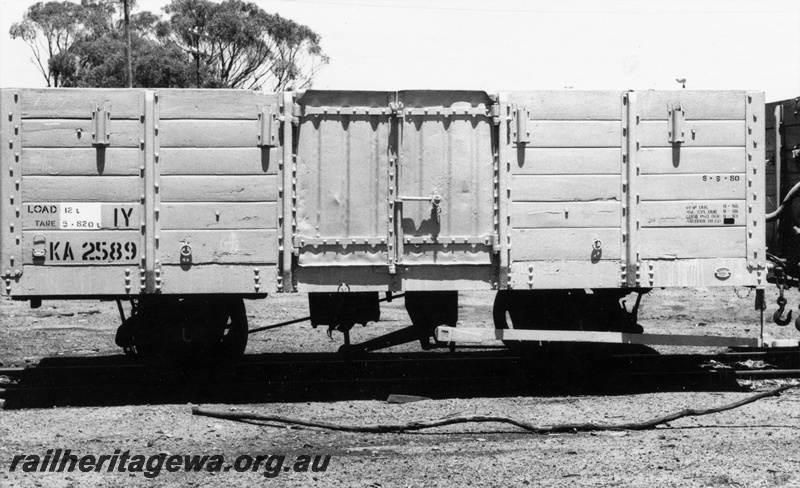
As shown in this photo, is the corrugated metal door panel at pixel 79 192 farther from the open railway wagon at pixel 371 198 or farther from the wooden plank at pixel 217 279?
the wooden plank at pixel 217 279

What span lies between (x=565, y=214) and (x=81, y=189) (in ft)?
15.3

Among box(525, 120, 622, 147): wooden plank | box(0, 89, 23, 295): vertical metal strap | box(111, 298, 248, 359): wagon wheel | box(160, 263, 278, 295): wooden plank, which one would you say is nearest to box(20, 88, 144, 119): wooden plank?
box(0, 89, 23, 295): vertical metal strap

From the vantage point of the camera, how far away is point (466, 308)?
731 inches

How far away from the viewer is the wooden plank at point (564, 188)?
30.2ft

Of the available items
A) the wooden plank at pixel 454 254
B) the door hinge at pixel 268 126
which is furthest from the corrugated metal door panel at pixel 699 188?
the door hinge at pixel 268 126

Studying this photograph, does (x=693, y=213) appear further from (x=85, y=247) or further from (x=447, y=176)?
(x=85, y=247)

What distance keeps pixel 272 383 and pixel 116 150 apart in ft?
9.77

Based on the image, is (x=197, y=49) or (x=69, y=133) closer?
(x=69, y=133)

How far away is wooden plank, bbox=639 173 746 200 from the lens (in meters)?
9.34

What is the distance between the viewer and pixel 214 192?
8953 millimetres

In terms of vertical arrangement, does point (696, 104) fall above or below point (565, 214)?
above

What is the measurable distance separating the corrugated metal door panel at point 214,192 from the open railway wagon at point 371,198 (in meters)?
0.01

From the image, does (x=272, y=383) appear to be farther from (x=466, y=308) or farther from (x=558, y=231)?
(x=466, y=308)

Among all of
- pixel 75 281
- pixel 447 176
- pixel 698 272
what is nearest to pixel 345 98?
pixel 447 176
